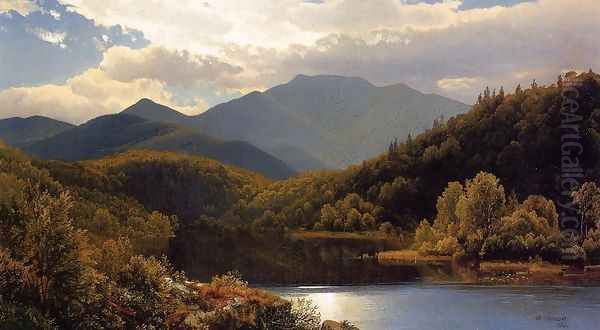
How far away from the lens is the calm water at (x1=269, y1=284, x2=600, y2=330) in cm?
4534

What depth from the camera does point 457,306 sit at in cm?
5494

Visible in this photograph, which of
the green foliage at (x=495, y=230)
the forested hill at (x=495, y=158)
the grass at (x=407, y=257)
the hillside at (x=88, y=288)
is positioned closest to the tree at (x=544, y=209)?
the green foliage at (x=495, y=230)

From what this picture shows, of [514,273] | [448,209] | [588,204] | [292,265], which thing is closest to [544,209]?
[588,204]

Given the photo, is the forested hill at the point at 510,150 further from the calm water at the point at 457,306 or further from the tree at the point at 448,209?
the calm water at the point at 457,306

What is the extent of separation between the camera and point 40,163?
160m

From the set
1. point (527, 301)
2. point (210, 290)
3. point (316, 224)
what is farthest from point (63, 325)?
point (316, 224)

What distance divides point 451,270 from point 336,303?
4185cm

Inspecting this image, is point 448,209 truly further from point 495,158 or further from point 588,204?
point 495,158

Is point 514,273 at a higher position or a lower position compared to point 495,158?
lower

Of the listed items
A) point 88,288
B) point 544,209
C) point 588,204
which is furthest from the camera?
point 544,209

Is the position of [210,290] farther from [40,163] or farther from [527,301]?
[40,163]

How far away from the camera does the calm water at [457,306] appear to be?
45344 mm

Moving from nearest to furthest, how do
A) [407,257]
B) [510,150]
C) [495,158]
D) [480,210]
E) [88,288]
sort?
[88,288] → [480,210] → [407,257] → [510,150] → [495,158]

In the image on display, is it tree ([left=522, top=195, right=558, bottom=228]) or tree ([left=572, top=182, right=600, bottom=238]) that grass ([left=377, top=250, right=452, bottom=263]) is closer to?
tree ([left=522, top=195, right=558, bottom=228])
